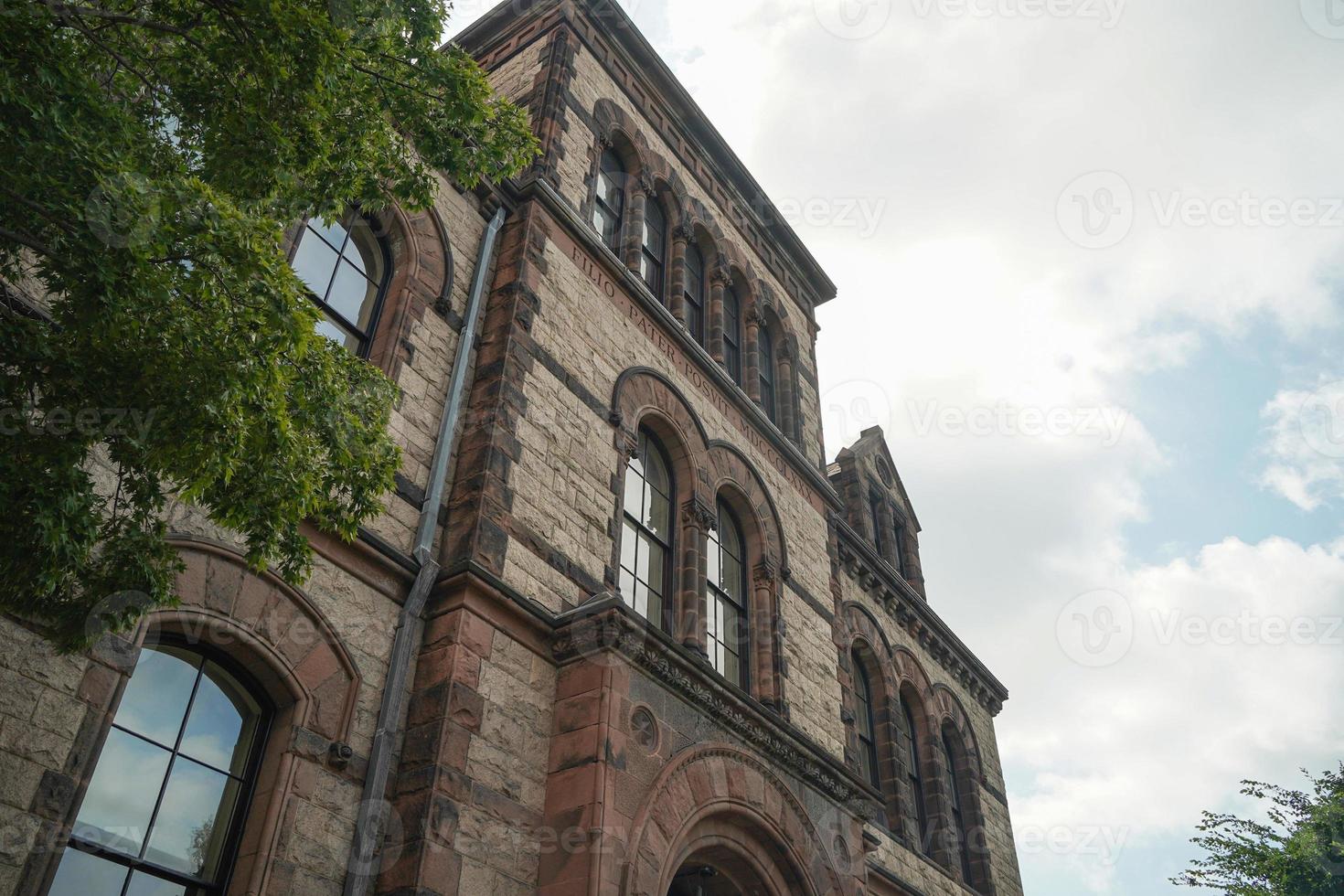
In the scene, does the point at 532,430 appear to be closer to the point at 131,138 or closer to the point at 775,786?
the point at 775,786

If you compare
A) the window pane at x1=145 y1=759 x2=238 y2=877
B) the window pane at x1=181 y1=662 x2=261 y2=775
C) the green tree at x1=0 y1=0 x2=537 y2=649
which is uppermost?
the green tree at x1=0 y1=0 x2=537 y2=649

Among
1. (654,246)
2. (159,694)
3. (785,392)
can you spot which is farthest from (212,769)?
(785,392)

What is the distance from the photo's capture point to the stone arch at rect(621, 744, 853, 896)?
25.5 feet

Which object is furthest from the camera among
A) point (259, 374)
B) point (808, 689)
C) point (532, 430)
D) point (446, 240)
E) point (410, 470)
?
point (808, 689)

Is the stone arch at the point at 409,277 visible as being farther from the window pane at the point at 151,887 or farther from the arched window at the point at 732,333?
the arched window at the point at 732,333

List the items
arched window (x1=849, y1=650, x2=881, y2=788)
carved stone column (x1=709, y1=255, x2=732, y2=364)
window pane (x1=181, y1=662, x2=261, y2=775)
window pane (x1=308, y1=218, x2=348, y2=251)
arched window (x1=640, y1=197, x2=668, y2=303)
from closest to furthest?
window pane (x1=181, y1=662, x2=261, y2=775) → window pane (x1=308, y1=218, x2=348, y2=251) → arched window (x1=640, y1=197, x2=668, y2=303) → carved stone column (x1=709, y1=255, x2=732, y2=364) → arched window (x1=849, y1=650, x2=881, y2=788)

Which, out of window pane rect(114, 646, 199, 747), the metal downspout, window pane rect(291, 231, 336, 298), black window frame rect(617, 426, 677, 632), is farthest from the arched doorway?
window pane rect(291, 231, 336, 298)

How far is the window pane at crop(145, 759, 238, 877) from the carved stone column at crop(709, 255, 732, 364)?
8.91 metres

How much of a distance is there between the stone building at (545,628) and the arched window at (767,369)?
0.21 feet

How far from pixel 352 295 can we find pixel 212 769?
425 centimetres

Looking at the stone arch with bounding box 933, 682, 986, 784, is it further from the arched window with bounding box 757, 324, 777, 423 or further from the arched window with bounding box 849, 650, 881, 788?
the arched window with bounding box 757, 324, 777, 423

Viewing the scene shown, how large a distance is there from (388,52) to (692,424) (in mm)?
6825

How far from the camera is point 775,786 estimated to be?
9.58 meters

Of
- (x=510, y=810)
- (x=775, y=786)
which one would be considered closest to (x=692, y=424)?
(x=775, y=786)
